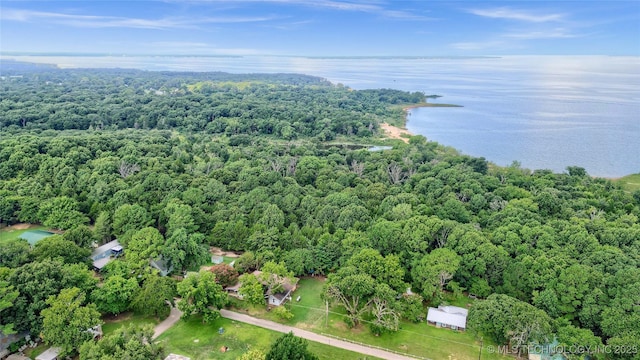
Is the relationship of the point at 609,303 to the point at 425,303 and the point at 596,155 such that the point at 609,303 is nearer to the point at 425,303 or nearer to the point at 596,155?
the point at 425,303

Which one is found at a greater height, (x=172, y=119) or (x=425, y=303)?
(x=172, y=119)

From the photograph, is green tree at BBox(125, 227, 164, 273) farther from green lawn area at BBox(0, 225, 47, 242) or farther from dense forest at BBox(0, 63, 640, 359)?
green lawn area at BBox(0, 225, 47, 242)

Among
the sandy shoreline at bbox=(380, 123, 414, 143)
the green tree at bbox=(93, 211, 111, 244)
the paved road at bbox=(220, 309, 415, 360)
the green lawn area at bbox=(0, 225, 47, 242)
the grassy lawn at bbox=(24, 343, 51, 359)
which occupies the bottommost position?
the paved road at bbox=(220, 309, 415, 360)

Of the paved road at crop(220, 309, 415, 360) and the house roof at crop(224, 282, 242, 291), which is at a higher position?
the house roof at crop(224, 282, 242, 291)

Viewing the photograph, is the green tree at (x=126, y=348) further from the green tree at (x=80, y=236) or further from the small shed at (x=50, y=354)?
the green tree at (x=80, y=236)

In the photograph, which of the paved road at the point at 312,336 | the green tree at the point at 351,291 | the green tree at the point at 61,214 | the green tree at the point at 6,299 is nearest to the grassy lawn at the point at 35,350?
the green tree at the point at 6,299

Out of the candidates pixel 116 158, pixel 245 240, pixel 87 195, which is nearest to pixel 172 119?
pixel 116 158

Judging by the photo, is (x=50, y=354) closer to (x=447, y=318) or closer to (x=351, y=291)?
(x=351, y=291)

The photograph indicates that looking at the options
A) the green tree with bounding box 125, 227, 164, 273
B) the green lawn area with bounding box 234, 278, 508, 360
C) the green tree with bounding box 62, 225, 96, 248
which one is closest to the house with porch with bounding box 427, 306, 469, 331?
the green lawn area with bounding box 234, 278, 508, 360
